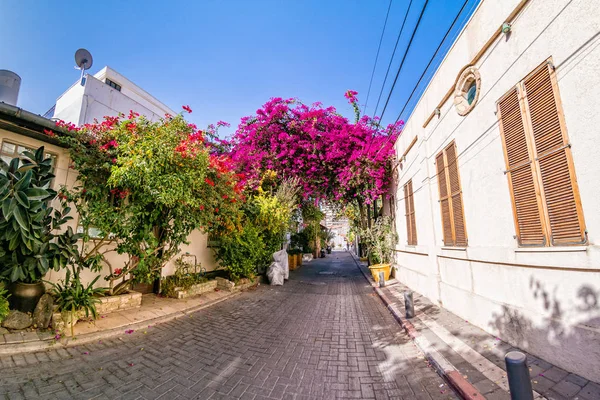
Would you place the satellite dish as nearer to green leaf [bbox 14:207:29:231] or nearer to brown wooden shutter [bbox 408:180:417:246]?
green leaf [bbox 14:207:29:231]

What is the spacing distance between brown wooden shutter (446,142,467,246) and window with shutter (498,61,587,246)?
1.46 m

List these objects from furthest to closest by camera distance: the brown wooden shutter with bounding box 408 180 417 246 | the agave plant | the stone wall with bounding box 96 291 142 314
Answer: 1. the brown wooden shutter with bounding box 408 180 417 246
2. the stone wall with bounding box 96 291 142 314
3. the agave plant

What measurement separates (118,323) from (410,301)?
602 centimetres

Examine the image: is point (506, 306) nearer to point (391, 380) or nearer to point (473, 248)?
point (473, 248)

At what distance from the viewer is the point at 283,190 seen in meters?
10.6

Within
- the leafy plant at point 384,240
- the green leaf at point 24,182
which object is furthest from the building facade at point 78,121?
the leafy plant at point 384,240

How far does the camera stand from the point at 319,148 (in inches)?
418

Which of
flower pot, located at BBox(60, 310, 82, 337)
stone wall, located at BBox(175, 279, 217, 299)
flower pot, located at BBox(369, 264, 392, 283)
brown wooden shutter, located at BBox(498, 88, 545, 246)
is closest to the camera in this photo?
brown wooden shutter, located at BBox(498, 88, 545, 246)

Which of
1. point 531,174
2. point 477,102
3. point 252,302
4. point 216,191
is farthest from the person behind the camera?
point 252,302

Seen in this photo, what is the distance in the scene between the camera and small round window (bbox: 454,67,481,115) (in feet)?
15.4

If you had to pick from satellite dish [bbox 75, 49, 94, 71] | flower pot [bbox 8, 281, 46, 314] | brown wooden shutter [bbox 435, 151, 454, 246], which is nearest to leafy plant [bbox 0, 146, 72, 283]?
flower pot [bbox 8, 281, 46, 314]

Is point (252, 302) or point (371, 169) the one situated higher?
point (371, 169)

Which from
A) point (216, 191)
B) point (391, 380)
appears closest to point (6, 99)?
point (216, 191)

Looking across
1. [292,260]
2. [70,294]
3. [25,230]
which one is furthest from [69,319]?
[292,260]
